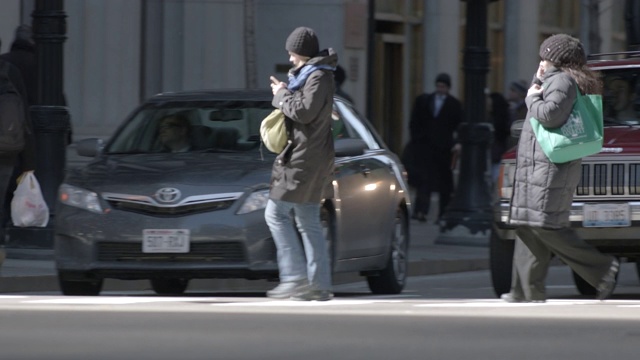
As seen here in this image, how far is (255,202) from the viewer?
11.9 m

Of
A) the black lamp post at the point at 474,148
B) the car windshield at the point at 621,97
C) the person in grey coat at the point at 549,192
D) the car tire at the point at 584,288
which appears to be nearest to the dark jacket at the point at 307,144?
the person in grey coat at the point at 549,192

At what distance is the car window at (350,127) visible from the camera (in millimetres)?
13258

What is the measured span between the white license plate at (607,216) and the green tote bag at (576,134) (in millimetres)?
1420

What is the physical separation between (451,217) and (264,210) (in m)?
8.28

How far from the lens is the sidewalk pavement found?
1389 centimetres

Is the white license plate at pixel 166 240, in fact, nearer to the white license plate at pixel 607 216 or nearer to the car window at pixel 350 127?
the car window at pixel 350 127

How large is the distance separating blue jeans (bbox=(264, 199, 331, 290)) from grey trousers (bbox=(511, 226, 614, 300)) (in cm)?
111

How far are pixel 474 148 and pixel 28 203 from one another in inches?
260

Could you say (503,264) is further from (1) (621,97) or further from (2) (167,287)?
(2) (167,287)

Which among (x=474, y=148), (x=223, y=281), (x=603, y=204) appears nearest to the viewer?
(x=603, y=204)

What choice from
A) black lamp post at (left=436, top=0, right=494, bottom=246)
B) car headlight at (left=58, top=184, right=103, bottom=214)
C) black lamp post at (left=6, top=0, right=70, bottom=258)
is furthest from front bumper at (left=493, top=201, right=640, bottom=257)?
black lamp post at (left=436, top=0, right=494, bottom=246)

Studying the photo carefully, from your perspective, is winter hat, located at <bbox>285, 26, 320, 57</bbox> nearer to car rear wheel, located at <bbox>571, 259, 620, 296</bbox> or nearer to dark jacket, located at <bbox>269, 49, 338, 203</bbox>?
dark jacket, located at <bbox>269, 49, 338, 203</bbox>

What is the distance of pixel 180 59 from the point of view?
984 inches

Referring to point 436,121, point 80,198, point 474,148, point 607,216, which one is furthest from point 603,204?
point 436,121
